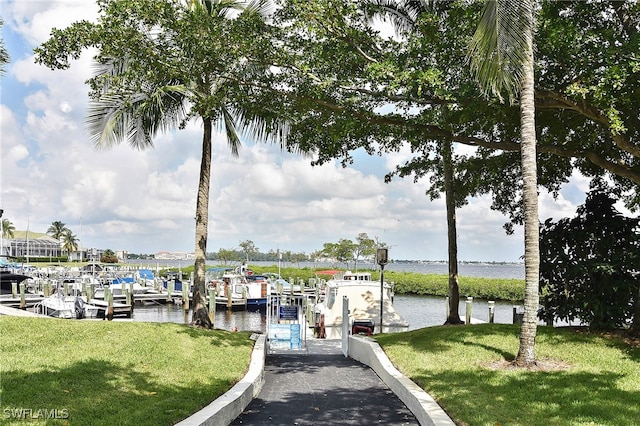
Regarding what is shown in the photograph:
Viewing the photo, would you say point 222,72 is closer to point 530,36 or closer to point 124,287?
point 530,36

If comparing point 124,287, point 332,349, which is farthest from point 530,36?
point 124,287

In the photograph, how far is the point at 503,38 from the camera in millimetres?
9945

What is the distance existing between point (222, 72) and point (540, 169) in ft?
31.9

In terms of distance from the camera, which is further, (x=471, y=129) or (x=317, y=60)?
(x=471, y=129)

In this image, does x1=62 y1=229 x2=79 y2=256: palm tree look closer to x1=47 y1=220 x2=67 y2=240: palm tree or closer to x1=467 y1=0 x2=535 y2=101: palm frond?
x1=47 y1=220 x2=67 y2=240: palm tree

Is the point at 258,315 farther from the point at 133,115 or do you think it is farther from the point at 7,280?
the point at 133,115

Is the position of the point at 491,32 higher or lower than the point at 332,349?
higher

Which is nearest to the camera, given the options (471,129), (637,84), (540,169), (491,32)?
(491,32)

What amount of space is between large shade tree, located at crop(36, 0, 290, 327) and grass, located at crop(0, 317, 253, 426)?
380cm

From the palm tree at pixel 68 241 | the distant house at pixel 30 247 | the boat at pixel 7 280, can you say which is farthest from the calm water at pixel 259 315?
the palm tree at pixel 68 241

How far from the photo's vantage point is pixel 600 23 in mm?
12961

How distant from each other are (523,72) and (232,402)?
774 centimetres

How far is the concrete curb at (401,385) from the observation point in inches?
299

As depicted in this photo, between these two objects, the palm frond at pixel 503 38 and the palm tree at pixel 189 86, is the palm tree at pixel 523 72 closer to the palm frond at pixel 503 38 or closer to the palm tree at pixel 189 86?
the palm frond at pixel 503 38
